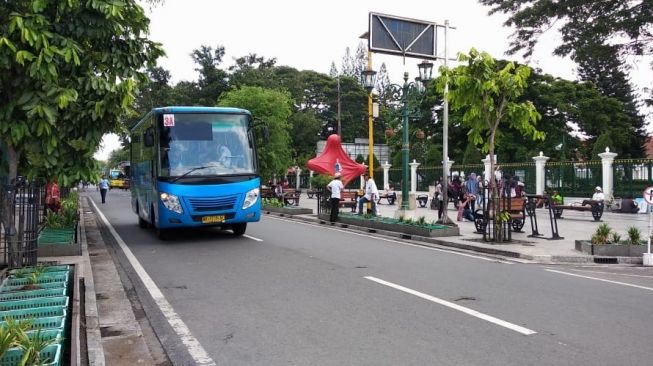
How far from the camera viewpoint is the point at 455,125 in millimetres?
47344

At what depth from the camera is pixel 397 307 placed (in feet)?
22.5

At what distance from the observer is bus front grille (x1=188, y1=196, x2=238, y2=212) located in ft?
41.6

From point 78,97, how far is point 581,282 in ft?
26.8

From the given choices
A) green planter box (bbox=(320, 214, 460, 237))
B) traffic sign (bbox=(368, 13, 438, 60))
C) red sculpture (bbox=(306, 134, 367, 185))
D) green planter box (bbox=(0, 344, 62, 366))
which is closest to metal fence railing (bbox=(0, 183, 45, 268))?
green planter box (bbox=(0, 344, 62, 366))

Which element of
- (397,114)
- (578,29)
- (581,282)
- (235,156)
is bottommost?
(581,282)

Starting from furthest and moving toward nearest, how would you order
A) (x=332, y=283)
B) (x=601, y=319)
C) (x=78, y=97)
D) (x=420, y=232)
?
(x=420, y=232) → (x=332, y=283) → (x=78, y=97) → (x=601, y=319)

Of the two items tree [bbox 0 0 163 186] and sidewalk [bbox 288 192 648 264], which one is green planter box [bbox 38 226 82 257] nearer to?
tree [bbox 0 0 163 186]

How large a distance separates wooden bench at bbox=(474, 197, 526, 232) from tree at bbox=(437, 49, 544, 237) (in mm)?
417

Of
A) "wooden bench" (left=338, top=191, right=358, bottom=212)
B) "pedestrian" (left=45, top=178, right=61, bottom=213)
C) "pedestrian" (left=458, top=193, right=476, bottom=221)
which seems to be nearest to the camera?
"pedestrian" (left=45, top=178, right=61, bottom=213)

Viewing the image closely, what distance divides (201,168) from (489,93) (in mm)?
7102

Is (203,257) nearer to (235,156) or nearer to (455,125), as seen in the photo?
(235,156)

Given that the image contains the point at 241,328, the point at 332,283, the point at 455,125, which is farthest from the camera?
the point at 455,125

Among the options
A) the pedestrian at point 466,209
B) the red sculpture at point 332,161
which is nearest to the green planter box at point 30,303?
the pedestrian at point 466,209

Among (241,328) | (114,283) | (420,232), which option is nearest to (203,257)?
(114,283)
